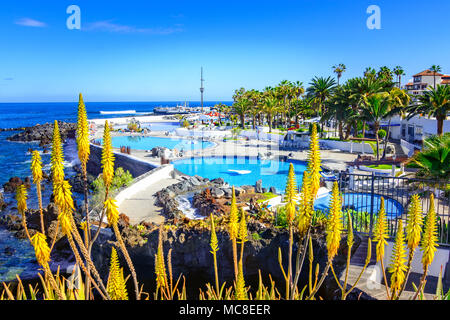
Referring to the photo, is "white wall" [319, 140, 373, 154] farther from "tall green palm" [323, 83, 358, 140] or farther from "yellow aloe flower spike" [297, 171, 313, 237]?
"yellow aloe flower spike" [297, 171, 313, 237]

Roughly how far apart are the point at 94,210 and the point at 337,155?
24.3 meters

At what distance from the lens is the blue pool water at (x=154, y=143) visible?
42.2 meters

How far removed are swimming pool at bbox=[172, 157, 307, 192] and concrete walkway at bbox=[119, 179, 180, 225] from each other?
23.8 feet

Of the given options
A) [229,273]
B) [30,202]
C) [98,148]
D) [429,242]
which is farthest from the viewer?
[98,148]

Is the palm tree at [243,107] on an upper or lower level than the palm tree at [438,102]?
upper

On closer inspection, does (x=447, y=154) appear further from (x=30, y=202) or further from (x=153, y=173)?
(x=30, y=202)

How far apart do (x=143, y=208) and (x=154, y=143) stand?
29.9 metres

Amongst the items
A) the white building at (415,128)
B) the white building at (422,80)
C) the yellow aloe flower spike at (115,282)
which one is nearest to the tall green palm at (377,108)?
the white building at (415,128)

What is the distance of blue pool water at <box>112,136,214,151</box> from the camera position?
138 ft

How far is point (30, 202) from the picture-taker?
25547mm

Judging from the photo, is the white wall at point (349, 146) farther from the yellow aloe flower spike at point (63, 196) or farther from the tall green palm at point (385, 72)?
the yellow aloe flower spike at point (63, 196)

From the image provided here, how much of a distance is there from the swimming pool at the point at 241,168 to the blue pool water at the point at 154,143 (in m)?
9.34
